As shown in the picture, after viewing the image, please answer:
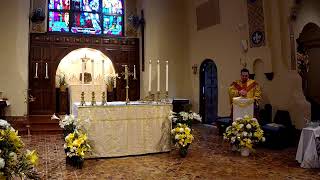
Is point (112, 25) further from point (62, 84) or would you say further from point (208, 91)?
point (208, 91)

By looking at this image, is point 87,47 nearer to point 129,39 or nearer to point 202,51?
point 129,39

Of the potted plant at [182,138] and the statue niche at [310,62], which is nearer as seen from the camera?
the potted plant at [182,138]

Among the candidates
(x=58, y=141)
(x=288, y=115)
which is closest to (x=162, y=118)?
(x=58, y=141)

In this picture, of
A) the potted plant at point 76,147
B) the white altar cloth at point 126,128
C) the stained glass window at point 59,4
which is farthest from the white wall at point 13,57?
the potted plant at point 76,147

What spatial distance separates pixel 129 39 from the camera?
43.9 ft

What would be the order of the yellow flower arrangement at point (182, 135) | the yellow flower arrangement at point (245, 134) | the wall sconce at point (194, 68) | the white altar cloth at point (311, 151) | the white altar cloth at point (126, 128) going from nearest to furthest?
the white altar cloth at point (311, 151)
the white altar cloth at point (126, 128)
the yellow flower arrangement at point (182, 135)
the yellow flower arrangement at point (245, 134)
the wall sconce at point (194, 68)

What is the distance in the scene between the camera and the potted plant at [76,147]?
17.8 feet

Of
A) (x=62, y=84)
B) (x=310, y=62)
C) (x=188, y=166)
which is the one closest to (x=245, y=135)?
(x=188, y=166)

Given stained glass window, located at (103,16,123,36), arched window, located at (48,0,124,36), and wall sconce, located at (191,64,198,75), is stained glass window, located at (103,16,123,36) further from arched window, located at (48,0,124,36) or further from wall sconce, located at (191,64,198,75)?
wall sconce, located at (191,64,198,75)

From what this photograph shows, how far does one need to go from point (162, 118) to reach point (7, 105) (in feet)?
21.9

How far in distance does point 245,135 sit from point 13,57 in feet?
27.5

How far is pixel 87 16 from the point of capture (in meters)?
13.2

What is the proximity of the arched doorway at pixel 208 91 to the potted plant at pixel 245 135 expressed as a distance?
4495 millimetres

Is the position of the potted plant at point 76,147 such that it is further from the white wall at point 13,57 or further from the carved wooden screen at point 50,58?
the carved wooden screen at point 50,58
